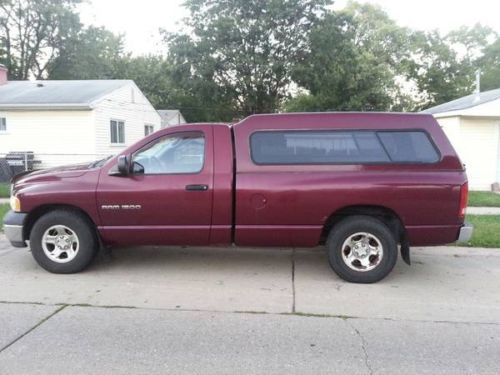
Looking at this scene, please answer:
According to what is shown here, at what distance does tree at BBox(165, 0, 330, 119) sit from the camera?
27.3 m

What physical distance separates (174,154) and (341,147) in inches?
78.5

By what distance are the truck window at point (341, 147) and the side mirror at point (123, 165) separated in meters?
1.47

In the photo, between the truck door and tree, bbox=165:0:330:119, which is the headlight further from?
tree, bbox=165:0:330:119

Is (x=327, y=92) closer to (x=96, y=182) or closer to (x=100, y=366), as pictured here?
(x=96, y=182)

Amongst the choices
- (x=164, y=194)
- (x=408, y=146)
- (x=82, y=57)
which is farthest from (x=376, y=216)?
(x=82, y=57)

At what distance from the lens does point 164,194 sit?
5305 millimetres

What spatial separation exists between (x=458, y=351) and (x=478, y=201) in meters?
8.58

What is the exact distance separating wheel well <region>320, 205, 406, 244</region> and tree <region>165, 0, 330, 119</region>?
23.2 meters

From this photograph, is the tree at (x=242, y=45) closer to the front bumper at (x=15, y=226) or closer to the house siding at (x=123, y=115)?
the house siding at (x=123, y=115)

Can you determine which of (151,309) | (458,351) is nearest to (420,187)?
(458,351)

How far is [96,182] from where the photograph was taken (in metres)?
5.40

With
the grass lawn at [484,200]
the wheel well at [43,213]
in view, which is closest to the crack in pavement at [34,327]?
the wheel well at [43,213]

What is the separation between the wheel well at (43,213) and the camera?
217 inches

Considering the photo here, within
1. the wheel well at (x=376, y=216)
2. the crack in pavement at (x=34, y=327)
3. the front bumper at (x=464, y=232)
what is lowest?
the crack in pavement at (x=34, y=327)
